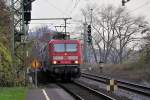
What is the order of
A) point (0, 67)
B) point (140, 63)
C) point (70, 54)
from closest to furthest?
point (0, 67), point (70, 54), point (140, 63)

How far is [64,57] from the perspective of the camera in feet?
135

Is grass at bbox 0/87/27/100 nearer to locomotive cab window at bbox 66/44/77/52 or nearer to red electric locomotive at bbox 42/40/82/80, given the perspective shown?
red electric locomotive at bbox 42/40/82/80

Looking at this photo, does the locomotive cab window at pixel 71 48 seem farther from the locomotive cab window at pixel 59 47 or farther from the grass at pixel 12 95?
the grass at pixel 12 95

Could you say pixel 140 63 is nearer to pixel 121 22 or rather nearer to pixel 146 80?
pixel 146 80

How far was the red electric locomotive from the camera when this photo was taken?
134ft

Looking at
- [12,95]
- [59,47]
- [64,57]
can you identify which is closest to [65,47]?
[59,47]

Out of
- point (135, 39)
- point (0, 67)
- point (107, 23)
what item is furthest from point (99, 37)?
point (0, 67)

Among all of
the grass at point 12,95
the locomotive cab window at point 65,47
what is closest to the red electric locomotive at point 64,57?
the locomotive cab window at point 65,47

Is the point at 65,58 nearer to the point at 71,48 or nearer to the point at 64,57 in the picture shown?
the point at 64,57

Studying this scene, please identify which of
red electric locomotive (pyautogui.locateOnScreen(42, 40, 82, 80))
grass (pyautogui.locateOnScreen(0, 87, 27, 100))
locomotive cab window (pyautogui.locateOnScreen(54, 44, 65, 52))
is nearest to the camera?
grass (pyautogui.locateOnScreen(0, 87, 27, 100))

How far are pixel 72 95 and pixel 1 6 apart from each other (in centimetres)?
1546

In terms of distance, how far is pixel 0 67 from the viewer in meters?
32.4

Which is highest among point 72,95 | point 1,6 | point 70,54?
point 1,6

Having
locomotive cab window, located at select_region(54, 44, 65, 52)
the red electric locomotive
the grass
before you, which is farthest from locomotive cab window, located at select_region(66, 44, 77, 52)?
the grass
